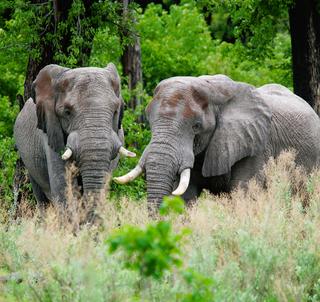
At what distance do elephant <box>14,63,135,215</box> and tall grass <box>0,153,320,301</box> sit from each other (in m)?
1.66

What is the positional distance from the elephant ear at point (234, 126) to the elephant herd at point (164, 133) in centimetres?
1

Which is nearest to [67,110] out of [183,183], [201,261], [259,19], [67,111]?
[67,111]

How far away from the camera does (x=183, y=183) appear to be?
1192 cm

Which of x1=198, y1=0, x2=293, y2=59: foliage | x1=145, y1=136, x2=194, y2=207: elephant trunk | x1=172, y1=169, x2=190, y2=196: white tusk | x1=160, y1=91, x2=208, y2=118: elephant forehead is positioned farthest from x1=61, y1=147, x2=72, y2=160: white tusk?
x1=198, y1=0, x2=293, y2=59: foliage

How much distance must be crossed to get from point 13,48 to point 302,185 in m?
4.72

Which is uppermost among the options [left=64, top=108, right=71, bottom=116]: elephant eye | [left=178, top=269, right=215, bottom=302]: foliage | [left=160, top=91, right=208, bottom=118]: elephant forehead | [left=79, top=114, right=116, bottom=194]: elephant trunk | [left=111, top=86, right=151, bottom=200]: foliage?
[left=178, top=269, right=215, bottom=302]: foliage

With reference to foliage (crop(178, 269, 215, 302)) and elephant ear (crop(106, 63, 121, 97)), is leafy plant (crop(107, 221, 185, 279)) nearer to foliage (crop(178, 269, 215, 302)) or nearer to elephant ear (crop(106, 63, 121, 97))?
foliage (crop(178, 269, 215, 302))

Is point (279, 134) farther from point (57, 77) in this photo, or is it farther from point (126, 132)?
point (126, 132)

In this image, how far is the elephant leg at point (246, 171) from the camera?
513 inches

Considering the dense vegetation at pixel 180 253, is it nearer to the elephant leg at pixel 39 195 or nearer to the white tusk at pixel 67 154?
the elephant leg at pixel 39 195

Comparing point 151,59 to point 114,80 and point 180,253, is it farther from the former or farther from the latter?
point 180,253

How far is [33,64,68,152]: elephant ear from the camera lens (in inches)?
509

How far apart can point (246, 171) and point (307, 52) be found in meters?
6.78

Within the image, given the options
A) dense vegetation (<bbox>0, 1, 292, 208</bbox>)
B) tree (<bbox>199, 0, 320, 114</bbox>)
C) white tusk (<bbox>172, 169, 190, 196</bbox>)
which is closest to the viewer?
white tusk (<bbox>172, 169, 190, 196</bbox>)
